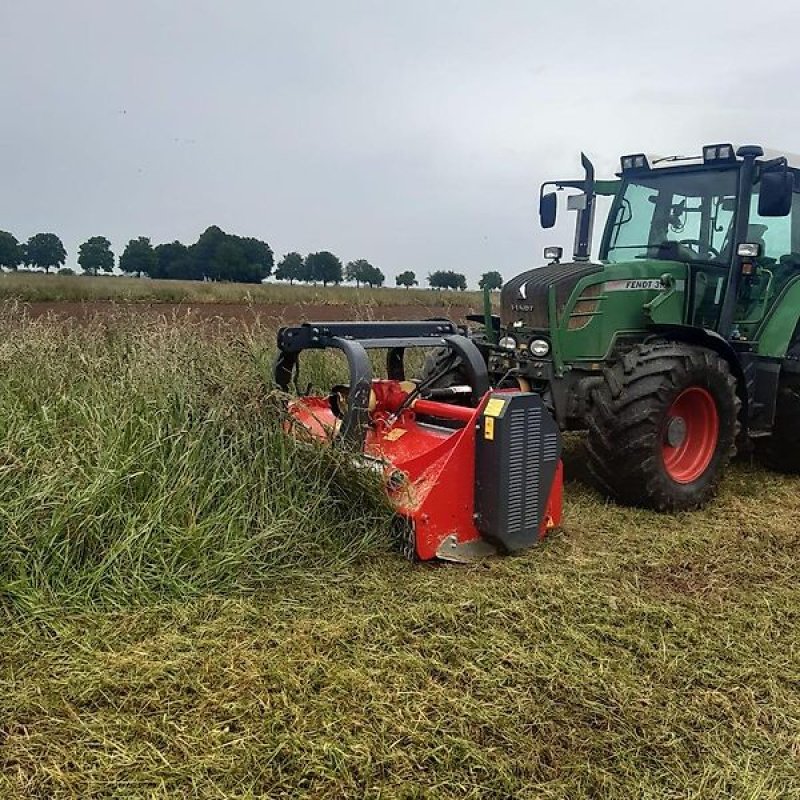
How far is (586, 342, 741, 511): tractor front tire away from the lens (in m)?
4.71

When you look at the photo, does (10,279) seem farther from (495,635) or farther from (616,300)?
(495,635)

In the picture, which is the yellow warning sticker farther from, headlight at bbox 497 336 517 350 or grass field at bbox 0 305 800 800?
headlight at bbox 497 336 517 350

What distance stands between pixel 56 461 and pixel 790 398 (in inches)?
191

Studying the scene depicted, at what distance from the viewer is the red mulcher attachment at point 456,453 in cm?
381

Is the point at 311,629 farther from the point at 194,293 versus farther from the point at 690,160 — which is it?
the point at 194,293

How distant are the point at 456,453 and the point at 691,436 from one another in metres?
2.08

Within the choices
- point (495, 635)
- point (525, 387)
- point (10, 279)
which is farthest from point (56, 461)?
point (10, 279)

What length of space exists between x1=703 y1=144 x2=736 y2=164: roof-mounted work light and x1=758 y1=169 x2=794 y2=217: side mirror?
44 centimetres

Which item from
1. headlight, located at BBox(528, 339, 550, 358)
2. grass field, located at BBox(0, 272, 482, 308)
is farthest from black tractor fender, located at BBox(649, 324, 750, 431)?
grass field, located at BBox(0, 272, 482, 308)

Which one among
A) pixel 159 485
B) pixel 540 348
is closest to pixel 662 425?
pixel 540 348

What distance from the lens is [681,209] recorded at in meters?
5.77

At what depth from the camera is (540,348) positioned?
528cm

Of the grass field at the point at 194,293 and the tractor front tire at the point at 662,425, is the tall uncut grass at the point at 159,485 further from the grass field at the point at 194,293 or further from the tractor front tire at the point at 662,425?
the grass field at the point at 194,293

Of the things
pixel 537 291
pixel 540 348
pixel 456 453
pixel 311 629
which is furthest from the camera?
pixel 537 291
